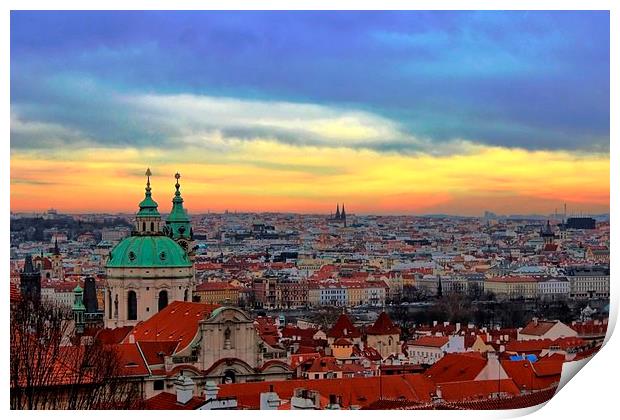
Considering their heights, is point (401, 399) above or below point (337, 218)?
below

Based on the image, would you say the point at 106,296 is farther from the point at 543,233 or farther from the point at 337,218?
the point at 543,233

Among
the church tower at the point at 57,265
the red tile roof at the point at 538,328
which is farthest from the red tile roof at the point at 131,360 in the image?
the church tower at the point at 57,265

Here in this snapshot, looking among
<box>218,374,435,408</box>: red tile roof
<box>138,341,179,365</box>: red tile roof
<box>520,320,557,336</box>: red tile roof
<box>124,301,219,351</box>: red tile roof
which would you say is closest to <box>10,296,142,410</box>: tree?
<box>218,374,435,408</box>: red tile roof

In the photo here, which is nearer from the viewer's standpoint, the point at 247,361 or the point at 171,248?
the point at 247,361

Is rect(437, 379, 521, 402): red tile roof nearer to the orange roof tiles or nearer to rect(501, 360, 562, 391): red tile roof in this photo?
rect(501, 360, 562, 391): red tile roof

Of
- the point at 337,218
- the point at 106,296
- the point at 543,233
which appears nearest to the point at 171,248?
the point at 106,296

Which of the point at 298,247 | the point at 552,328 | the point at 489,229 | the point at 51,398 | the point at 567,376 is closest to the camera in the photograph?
the point at 51,398
